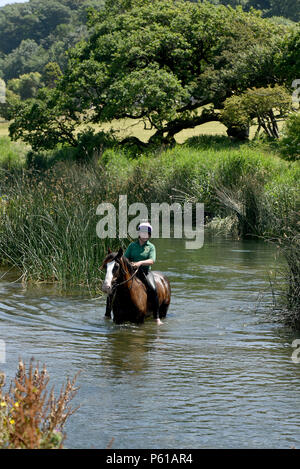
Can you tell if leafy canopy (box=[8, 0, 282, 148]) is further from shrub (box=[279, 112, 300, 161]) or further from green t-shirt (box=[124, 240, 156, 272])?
green t-shirt (box=[124, 240, 156, 272])

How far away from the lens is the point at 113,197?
50.4ft

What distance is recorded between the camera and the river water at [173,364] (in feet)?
23.2

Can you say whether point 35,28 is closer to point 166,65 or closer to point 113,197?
point 166,65

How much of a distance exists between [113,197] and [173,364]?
20.9ft

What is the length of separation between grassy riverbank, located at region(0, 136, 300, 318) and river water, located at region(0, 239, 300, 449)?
68cm

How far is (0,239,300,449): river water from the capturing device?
23.2ft

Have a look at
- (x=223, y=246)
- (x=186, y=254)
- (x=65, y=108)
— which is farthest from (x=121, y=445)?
(x=65, y=108)

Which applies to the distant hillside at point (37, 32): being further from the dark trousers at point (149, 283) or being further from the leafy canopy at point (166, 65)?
the dark trousers at point (149, 283)

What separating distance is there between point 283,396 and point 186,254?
1191 centimetres

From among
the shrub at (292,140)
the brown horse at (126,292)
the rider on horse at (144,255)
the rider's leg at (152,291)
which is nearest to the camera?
the brown horse at (126,292)

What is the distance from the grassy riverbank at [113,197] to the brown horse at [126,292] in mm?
2297

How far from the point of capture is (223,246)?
21344mm

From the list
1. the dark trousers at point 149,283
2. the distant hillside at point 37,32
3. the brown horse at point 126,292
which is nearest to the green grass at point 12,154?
the brown horse at point 126,292
